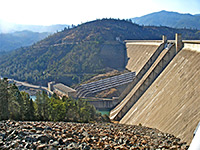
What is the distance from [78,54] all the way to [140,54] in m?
23.3

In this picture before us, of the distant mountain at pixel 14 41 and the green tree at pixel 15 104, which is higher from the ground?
the distant mountain at pixel 14 41

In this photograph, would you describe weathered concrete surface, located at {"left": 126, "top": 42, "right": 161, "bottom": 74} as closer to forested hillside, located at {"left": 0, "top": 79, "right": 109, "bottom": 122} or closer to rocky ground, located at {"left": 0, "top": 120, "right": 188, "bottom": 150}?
forested hillside, located at {"left": 0, "top": 79, "right": 109, "bottom": 122}

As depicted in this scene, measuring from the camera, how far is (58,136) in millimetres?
12023

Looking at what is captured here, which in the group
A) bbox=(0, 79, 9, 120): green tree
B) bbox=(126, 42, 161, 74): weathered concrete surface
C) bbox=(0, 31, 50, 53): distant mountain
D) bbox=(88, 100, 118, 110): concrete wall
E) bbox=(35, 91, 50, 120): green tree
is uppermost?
bbox=(0, 31, 50, 53): distant mountain

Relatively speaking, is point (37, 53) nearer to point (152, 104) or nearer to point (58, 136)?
point (152, 104)

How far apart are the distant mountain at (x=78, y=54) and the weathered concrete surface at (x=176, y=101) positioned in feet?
111

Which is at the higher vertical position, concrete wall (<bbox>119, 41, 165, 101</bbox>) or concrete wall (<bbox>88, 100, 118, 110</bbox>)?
concrete wall (<bbox>119, 41, 165, 101</bbox>)

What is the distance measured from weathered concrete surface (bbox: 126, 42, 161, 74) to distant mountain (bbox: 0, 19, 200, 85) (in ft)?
13.9

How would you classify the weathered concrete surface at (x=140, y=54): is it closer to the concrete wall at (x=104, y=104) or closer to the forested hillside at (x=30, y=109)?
the concrete wall at (x=104, y=104)

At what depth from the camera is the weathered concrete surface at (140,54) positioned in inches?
1786

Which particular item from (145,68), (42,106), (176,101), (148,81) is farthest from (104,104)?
(176,101)

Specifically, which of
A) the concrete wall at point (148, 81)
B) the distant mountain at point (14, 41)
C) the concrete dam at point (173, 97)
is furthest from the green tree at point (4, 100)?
the distant mountain at point (14, 41)

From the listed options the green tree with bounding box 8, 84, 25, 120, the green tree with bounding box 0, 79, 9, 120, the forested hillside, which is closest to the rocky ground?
the green tree with bounding box 0, 79, 9, 120

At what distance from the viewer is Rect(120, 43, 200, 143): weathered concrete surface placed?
17625 millimetres
